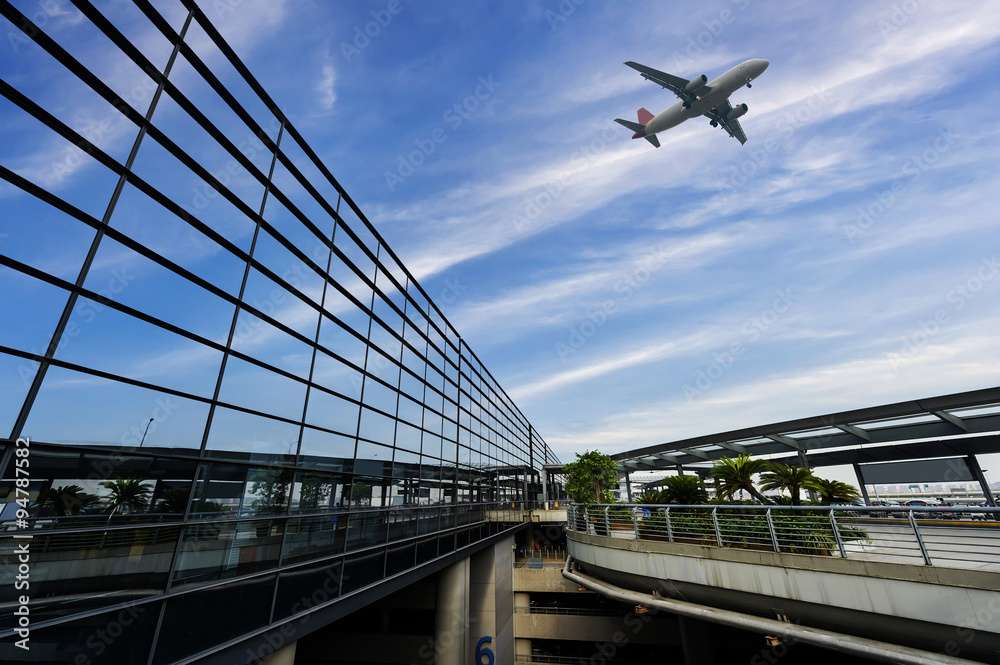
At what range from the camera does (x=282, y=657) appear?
24.3 ft

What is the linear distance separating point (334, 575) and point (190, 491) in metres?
3.98

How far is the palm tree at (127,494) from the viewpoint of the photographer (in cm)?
498

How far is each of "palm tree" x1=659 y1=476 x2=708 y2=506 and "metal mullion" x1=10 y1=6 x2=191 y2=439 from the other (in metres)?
19.7

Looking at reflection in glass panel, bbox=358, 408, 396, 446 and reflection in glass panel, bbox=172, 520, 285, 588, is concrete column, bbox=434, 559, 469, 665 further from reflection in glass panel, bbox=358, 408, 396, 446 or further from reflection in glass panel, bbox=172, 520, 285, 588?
reflection in glass panel, bbox=172, 520, 285, 588

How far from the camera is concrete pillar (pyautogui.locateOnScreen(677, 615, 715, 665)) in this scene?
1894cm

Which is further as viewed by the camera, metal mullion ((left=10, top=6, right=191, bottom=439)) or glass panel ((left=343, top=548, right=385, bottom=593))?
glass panel ((left=343, top=548, right=385, bottom=593))

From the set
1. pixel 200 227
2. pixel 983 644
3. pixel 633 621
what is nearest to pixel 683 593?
pixel 983 644

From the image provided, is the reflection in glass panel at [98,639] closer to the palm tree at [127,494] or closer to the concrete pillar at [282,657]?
the palm tree at [127,494]

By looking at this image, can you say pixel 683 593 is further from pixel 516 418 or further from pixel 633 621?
pixel 516 418

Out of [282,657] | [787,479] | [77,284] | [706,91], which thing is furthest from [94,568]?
[706,91]

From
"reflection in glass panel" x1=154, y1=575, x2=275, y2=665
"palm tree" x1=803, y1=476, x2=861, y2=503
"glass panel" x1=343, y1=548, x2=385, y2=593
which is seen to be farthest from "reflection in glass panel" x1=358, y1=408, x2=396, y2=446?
"palm tree" x1=803, y1=476, x2=861, y2=503

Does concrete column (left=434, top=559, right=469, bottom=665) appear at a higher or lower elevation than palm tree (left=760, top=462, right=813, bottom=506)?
lower

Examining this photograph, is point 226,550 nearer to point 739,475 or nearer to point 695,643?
point 739,475

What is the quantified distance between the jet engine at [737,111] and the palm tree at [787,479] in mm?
34443
